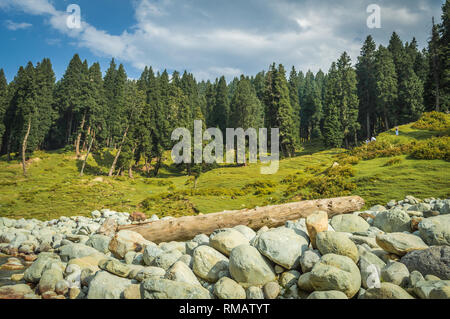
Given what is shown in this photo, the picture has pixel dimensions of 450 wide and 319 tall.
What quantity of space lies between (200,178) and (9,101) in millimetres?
50965

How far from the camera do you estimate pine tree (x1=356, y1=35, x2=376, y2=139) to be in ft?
184

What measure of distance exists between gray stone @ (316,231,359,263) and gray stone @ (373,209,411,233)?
3070 mm

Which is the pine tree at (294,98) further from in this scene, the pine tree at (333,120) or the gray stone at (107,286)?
the gray stone at (107,286)

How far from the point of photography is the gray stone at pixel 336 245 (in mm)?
5508

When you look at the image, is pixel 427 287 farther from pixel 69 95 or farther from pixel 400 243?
pixel 69 95

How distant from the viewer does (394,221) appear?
7.75 metres

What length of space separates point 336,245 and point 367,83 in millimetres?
62346

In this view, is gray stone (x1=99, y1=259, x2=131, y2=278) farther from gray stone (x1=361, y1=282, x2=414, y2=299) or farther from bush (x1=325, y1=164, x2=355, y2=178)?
bush (x1=325, y1=164, x2=355, y2=178)

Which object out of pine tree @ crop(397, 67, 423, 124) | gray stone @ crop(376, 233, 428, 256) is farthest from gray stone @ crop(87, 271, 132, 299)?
pine tree @ crop(397, 67, 423, 124)

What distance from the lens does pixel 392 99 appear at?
50.4 m

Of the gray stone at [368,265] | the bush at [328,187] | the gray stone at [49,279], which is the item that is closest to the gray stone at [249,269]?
the gray stone at [368,265]

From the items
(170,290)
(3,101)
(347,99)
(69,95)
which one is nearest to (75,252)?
(170,290)

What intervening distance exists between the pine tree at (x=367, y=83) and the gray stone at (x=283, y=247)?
56.4 meters
